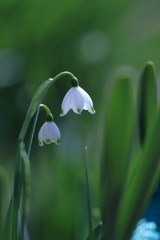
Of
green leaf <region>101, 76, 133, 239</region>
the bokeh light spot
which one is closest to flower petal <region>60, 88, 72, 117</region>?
green leaf <region>101, 76, 133, 239</region>

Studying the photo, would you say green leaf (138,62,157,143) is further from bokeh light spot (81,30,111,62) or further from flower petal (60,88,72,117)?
bokeh light spot (81,30,111,62)

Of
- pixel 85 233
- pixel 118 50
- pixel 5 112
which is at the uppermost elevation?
pixel 118 50

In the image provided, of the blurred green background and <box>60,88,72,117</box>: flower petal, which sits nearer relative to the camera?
<box>60,88,72,117</box>: flower petal

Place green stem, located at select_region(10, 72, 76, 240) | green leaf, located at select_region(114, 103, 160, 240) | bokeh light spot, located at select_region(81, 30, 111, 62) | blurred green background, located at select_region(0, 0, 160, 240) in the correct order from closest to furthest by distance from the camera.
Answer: green stem, located at select_region(10, 72, 76, 240) < green leaf, located at select_region(114, 103, 160, 240) < blurred green background, located at select_region(0, 0, 160, 240) < bokeh light spot, located at select_region(81, 30, 111, 62)

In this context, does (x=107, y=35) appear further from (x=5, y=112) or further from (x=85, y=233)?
(x=85, y=233)

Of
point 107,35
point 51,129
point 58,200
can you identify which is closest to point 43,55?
point 107,35


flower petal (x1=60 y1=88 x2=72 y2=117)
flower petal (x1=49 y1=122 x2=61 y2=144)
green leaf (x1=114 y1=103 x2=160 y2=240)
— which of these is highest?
flower petal (x1=60 y1=88 x2=72 y2=117)

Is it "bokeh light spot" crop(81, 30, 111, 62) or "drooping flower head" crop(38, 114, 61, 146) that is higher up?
"bokeh light spot" crop(81, 30, 111, 62)
